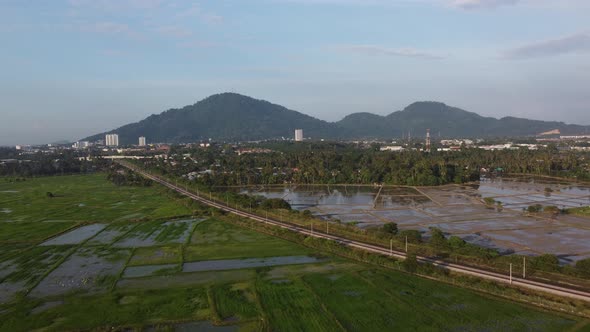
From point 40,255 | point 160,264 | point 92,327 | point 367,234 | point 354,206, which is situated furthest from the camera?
point 354,206

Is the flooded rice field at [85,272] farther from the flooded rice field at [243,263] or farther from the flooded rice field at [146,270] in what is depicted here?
the flooded rice field at [243,263]

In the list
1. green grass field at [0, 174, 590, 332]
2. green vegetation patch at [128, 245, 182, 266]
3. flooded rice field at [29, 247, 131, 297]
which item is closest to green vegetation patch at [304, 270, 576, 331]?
green grass field at [0, 174, 590, 332]

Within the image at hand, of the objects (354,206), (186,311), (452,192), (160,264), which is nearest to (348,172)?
(452,192)

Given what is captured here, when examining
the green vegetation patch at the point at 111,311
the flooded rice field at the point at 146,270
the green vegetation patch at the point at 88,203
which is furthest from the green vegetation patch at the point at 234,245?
the green vegetation patch at the point at 88,203

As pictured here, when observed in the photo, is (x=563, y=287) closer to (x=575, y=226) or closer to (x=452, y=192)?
(x=575, y=226)

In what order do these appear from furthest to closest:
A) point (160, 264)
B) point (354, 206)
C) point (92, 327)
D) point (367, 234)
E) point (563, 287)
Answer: point (354, 206) → point (367, 234) → point (160, 264) → point (563, 287) → point (92, 327)

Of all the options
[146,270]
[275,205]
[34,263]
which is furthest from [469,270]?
[34,263]

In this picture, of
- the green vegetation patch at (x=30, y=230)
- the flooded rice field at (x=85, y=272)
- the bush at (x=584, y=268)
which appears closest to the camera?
the bush at (x=584, y=268)
